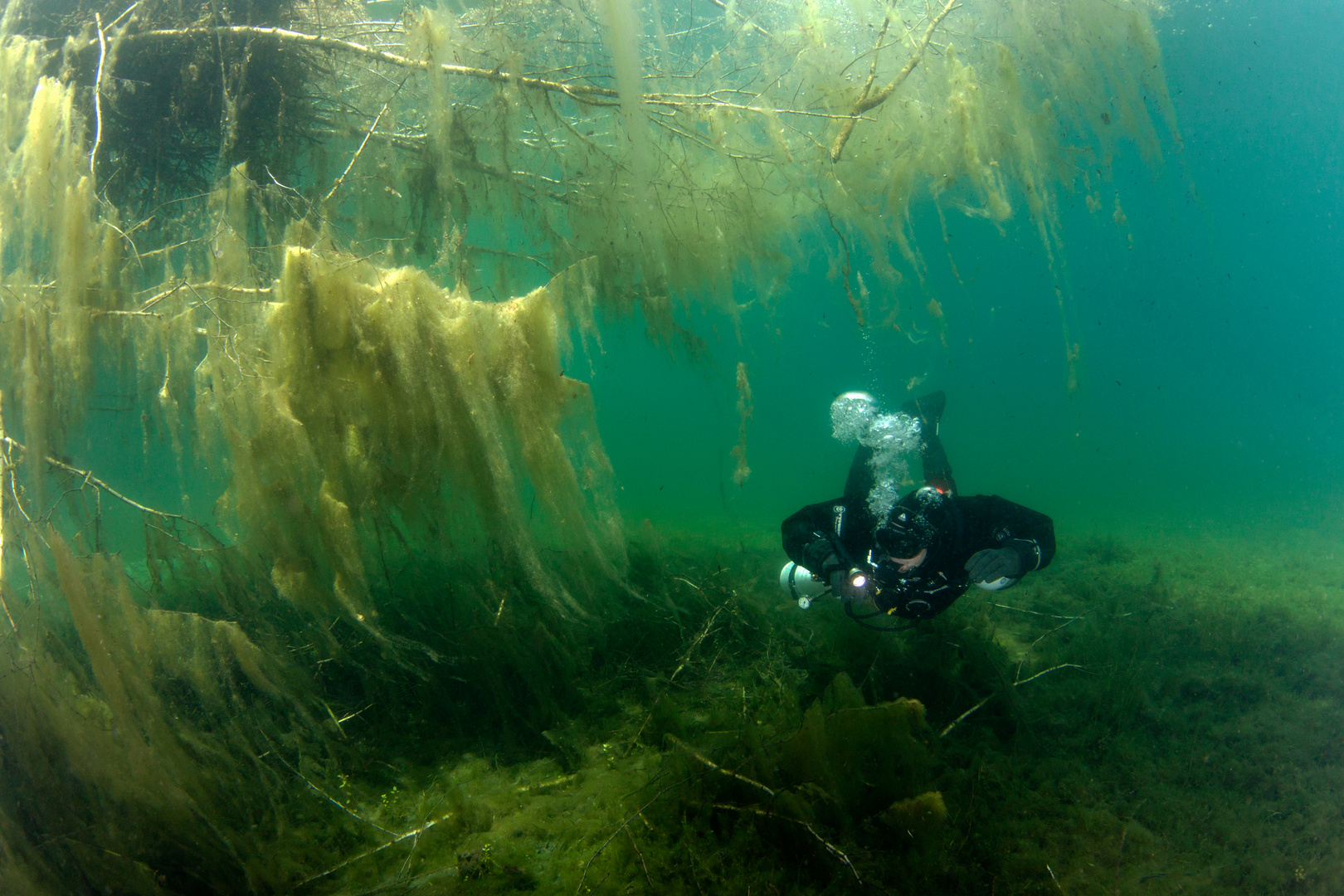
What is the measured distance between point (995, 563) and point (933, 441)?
2.90m

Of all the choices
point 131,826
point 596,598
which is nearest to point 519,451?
point 596,598

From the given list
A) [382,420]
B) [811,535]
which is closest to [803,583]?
[811,535]

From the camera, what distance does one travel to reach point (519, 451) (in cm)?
360

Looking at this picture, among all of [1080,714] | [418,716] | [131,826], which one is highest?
[131,826]

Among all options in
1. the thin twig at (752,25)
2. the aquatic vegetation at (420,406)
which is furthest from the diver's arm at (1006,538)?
the thin twig at (752,25)

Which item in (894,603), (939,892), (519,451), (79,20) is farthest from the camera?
(79,20)

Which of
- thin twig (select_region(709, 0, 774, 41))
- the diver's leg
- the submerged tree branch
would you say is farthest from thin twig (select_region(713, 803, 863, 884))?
thin twig (select_region(709, 0, 774, 41))

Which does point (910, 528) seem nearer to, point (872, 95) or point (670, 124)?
point (872, 95)

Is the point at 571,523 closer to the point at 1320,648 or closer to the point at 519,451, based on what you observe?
the point at 519,451

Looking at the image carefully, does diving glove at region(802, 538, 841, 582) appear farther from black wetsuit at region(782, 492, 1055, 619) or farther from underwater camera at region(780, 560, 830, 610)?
underwater camera at region(780, 560, 830, 610)

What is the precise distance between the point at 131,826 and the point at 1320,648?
9.68 metres

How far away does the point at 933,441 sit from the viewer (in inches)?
253

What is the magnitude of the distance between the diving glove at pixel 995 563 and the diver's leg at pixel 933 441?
53.7 inches

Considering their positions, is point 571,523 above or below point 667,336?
below
